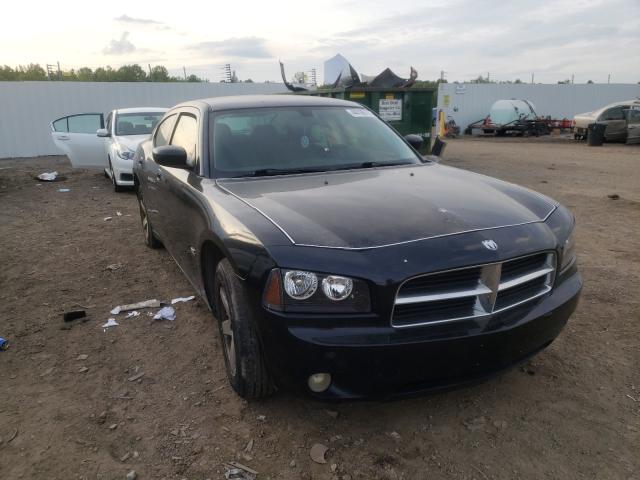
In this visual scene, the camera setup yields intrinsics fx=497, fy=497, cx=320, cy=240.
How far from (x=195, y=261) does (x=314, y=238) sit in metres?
1.38

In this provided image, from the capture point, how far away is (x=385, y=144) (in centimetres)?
395

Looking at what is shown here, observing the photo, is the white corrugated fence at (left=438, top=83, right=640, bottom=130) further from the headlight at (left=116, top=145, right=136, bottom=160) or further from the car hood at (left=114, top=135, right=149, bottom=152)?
the headlight at (left=116, top=145, right=136, bottom=160)

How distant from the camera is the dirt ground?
232cm

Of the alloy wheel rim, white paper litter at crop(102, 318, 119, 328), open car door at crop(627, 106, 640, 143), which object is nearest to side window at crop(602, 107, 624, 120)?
open car door at crop(627, 106, 640, 143)

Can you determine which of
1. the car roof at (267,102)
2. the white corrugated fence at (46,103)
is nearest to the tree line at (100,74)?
the white corrugated fence at (46,103)

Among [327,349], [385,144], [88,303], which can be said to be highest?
[385,144]

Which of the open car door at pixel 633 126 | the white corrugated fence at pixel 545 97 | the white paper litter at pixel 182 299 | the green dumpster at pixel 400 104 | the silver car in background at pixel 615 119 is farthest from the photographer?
the white corrugated fence at pixel 545 97

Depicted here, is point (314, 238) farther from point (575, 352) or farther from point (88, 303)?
point (88, 303)

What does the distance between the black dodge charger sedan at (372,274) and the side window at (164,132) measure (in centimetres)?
147

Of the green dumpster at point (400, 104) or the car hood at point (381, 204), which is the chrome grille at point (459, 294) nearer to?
the car hood at point (381, 204)

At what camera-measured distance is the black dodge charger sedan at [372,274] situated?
2.14 meters

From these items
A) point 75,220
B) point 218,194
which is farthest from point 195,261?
point 75,220

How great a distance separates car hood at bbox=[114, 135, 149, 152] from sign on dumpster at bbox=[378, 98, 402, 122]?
5743mm

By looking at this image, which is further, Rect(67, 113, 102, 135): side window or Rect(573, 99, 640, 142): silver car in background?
Rect(573, 99, 640, 142): silver car in background
